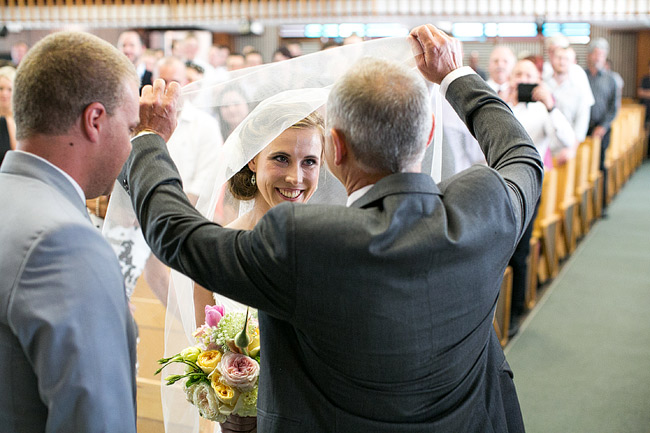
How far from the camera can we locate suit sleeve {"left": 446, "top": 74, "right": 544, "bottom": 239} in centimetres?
155

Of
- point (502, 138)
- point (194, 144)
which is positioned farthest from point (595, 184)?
point (502, 138)

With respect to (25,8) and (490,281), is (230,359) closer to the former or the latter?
(490,281)

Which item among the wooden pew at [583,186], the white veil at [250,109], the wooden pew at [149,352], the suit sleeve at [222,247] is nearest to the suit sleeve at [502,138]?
the white veil at [250,109]

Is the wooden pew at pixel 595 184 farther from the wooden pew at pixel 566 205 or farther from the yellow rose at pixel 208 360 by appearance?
the yellow rose at pixel 208 360

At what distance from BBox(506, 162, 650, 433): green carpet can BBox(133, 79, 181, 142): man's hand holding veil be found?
2753mm

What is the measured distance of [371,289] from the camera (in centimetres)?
126

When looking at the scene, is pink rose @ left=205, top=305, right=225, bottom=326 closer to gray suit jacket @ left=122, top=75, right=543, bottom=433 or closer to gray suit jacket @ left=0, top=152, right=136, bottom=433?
gray suit jacket @ left=122, top=75, right=543, bottom=433

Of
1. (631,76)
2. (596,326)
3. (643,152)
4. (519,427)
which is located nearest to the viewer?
(519,427)

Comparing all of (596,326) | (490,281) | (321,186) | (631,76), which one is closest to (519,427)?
(490,281)

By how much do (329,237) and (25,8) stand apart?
388 inches

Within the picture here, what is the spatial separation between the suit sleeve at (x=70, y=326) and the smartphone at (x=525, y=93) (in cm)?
305

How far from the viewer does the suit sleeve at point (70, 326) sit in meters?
1.20

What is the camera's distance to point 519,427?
1.68m

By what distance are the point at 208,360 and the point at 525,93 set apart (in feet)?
9.17
